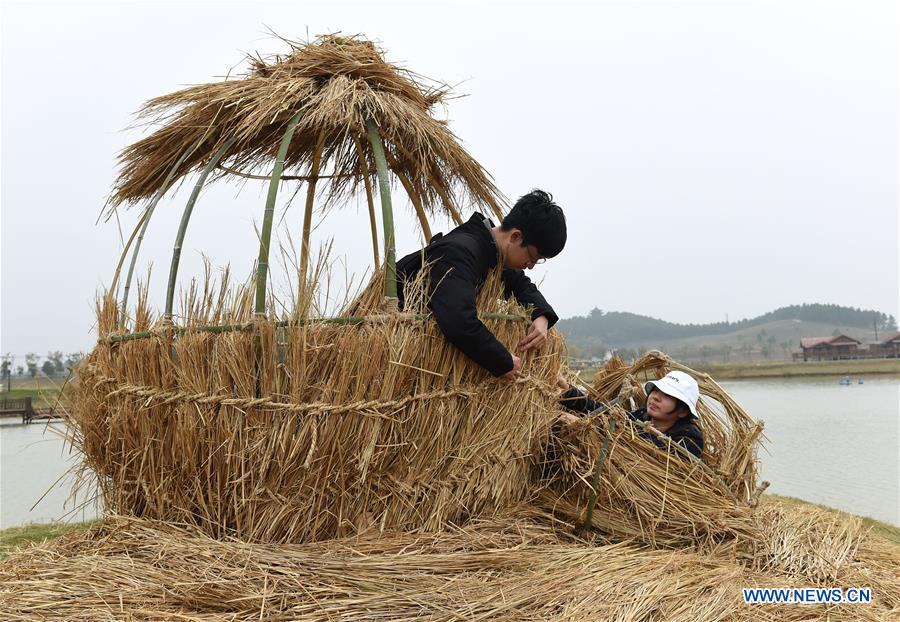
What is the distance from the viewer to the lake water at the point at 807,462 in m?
6.44

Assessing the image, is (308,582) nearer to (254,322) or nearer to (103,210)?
(254,322)

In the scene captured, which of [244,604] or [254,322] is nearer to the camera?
[244,604]

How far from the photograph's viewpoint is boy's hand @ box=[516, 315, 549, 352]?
2951mm

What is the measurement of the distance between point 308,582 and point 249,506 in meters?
0.51

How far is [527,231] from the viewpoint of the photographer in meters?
2.90

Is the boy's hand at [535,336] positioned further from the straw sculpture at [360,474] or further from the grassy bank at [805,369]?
the grassy bank at [805,369]

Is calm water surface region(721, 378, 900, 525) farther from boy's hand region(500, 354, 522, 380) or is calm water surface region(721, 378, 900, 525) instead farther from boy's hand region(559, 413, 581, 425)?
boy's hand region(500, 354, 522, 380)

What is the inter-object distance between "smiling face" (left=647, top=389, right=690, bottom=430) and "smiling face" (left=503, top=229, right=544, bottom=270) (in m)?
1.06

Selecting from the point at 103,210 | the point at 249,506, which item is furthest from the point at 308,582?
the point at 103,210

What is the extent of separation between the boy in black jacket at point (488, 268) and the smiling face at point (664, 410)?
790 millimetres

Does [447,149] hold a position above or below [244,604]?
above

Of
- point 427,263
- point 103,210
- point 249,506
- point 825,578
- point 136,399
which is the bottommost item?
point 825,578

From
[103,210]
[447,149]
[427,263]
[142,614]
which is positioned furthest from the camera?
[103,210]

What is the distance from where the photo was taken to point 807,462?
9141 millimetres
